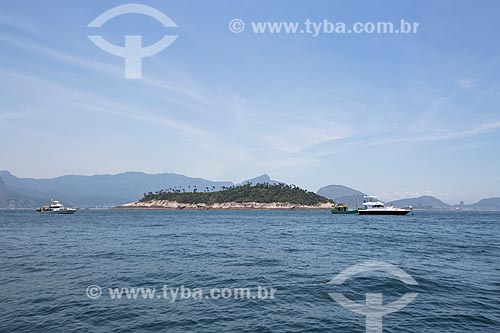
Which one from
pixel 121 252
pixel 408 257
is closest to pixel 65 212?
pixel 121 252

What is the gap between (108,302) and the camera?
57.2 ft

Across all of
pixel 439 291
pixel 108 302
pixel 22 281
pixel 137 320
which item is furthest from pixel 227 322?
pixel 22 281

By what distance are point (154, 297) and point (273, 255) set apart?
668 inches

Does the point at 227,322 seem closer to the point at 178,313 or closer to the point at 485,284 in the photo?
the point at 178,313

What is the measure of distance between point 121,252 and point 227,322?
24.6 meters

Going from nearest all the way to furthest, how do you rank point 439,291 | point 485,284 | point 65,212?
point 439,291 → point 485,284 → point 65,212

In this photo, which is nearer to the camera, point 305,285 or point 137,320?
point 137,320

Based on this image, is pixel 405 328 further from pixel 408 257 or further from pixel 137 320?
pixel 408 257

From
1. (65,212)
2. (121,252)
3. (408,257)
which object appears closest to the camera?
(408,257)

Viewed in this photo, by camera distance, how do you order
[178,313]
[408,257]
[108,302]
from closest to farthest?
[178,313] < [108,302] < [408,257]

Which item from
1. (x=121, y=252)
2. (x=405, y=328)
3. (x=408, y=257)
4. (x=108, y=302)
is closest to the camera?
(x=405, y=328)

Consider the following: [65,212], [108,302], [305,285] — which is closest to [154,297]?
[108,302]

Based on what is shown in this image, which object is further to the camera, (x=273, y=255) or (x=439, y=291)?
(x=273, y=255)

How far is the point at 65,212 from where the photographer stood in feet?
525
